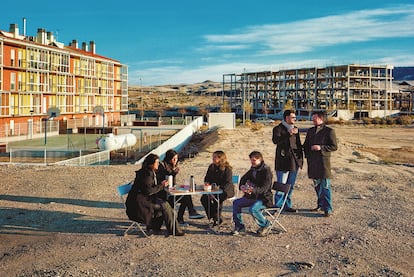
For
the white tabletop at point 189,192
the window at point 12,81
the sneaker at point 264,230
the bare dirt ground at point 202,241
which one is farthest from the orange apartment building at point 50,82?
the sneaker at point 264,230

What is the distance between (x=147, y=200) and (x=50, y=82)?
40436mm

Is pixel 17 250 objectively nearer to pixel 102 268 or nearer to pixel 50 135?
Result: pixel 102 268

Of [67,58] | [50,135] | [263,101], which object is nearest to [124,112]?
[67,58]

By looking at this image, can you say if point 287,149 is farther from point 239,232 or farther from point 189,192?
point 189,192

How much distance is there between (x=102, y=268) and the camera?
6145 mm

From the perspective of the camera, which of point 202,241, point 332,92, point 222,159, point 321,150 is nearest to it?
point 202,241

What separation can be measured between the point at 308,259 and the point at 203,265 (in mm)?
1523

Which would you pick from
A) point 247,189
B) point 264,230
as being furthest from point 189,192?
point 264,230

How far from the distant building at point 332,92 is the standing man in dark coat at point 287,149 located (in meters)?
70.4

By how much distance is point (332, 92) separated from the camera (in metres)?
87.6

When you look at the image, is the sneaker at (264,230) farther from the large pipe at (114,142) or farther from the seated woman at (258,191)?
the large pipe at (114,142)

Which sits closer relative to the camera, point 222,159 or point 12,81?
point 222,159

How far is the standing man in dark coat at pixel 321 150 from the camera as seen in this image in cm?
866

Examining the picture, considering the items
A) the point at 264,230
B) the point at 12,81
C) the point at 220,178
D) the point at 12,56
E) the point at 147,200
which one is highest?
the point at 12,56
